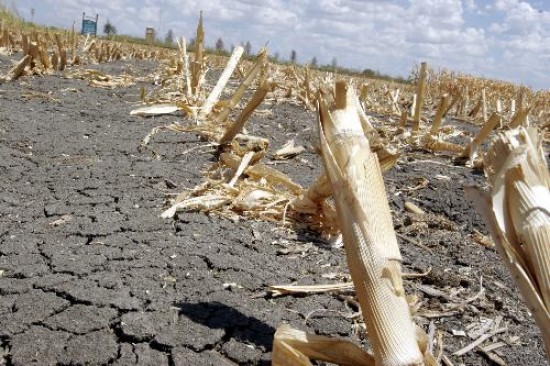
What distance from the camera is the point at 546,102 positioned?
15641 millimetres

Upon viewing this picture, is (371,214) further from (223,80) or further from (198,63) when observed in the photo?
(198,63)

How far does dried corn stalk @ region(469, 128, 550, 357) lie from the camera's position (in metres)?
1.22

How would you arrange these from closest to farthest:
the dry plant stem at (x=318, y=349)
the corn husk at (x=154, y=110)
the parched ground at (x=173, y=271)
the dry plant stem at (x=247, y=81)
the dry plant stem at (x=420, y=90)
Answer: the dry plant stem at (x=318, y=349)
the parched ground at (x=173, y=271)
the dry plant stem at (x=247, y=81)
the corn husk at (x=154, y=110)
the dry plant stem at (x=420, y=90)

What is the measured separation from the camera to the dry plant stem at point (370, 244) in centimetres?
143

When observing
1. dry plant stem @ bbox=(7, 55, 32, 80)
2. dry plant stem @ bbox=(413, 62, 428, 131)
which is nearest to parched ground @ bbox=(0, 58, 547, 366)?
dry plant stem @ bbox=(413, 62, 428, 131)

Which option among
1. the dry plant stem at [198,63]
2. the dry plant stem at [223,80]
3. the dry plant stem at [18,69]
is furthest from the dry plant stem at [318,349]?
the dry plant stem at [18,69]

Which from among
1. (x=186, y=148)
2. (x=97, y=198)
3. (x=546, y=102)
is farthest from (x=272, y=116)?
(x=546, y=102)

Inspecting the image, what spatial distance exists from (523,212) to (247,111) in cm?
307

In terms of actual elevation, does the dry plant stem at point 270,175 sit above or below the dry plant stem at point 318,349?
above

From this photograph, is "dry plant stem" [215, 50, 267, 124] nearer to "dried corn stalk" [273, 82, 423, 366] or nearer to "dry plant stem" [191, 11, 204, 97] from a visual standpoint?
"dry plant stem" [191, 11, 204, 97]

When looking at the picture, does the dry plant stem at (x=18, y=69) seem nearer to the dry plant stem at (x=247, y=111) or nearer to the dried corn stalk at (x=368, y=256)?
the dry plant stem at (x=247, y=111)

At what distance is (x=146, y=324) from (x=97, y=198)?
148 cm

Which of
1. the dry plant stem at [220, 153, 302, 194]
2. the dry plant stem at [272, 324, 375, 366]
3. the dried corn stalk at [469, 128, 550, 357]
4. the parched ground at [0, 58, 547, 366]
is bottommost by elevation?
the parched ground at [0, 58, 547, 366]

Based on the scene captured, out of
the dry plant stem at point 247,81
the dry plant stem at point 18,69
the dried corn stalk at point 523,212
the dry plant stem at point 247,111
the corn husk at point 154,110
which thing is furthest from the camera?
the dry plant stem at point 18,69
